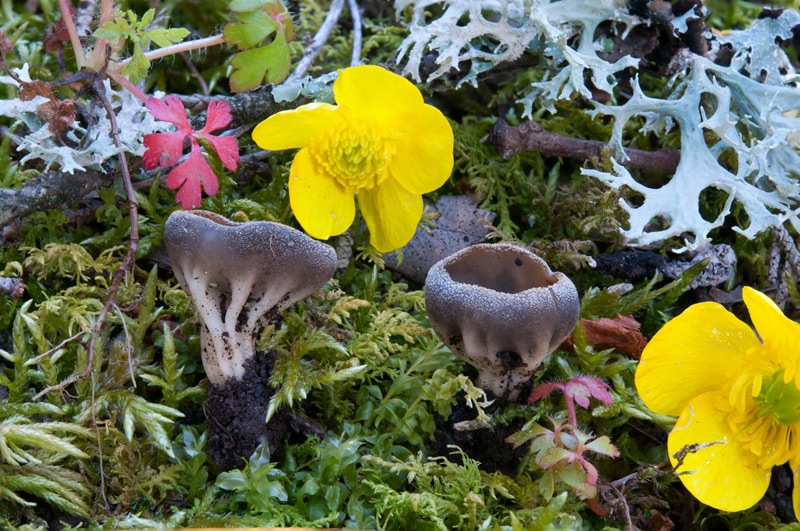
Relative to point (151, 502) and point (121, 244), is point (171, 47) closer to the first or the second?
point (121, 244)

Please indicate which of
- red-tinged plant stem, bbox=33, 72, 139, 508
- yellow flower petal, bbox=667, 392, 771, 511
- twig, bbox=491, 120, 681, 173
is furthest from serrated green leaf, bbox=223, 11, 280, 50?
yellow flower petal, bbox=667, 392, 771, 511

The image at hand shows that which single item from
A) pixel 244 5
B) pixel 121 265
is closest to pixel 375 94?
A: pixel 244 5

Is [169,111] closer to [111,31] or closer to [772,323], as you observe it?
[111,31]

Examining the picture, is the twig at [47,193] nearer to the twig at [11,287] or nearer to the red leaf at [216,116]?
the twig at [11,287]

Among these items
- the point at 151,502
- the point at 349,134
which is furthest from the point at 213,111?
the point at 151,502

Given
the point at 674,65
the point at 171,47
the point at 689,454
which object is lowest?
the point at 689,454

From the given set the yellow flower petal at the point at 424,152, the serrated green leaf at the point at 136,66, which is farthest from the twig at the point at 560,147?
the serrated green leaf at the point at 136,66
